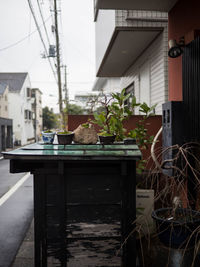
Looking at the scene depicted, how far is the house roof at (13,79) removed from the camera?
36.4 m

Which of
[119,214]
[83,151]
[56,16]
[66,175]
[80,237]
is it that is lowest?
[80,237]

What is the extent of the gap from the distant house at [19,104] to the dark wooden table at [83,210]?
3113 cm

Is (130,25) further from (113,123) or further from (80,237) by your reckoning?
(80,237)

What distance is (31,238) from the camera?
4.59 meters

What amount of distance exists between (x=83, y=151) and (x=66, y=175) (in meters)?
0.30

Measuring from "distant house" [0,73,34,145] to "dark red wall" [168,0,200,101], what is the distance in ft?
97.1

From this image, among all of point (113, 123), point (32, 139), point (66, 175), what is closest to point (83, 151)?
point (66, 175)

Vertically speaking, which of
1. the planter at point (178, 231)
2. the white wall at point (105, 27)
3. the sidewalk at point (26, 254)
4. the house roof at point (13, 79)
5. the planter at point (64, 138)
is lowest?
the sidewalk at point (26, 254)

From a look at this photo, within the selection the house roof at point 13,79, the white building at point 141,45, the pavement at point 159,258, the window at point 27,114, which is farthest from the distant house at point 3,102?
the pavement at point 159,258

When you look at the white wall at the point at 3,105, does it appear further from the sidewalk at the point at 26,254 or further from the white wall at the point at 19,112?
the sidewalk at the point at 26,254

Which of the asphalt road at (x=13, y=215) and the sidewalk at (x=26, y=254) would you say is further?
the asphalt road at (x=13, y=215)

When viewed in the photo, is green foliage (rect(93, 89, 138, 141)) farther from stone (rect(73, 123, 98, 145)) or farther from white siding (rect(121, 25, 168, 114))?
white siding (rect(121, 25, 168, 114))

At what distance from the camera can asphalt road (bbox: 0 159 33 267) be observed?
4.18 metres

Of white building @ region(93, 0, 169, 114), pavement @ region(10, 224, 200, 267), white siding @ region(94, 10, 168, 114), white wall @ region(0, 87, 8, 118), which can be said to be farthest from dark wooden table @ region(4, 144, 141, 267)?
white wall @ region(0, 87, 8, 118)
